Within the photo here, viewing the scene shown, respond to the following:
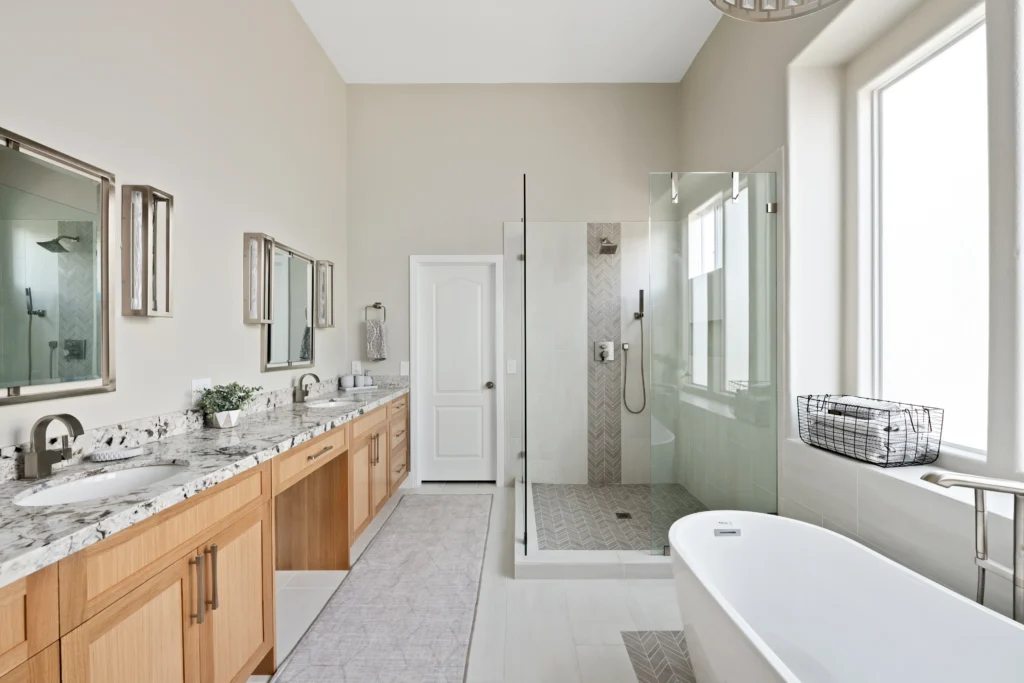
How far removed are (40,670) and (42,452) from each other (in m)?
0.73

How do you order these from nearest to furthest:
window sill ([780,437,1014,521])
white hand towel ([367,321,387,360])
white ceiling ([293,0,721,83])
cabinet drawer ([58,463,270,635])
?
cabinet drawer ([58,463,270,635]) → window sill ([780,437,1014,521]) → white ceiling ([293,0,721,83]) → white hand towel ([367,321,387,360])

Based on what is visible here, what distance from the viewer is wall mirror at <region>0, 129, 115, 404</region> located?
1.41 metres

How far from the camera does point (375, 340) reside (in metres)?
4.22

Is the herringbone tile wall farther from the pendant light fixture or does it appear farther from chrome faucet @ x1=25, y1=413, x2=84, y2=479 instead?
chrome faucet @ x1=25, y1=413, x2=84, y2=479

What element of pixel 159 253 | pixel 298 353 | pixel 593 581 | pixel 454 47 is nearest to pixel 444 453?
pixel 298 353

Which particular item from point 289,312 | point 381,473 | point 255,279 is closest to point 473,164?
point 289,312

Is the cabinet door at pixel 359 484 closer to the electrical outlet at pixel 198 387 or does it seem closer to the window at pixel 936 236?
the electrical outlet at pixel 198 387

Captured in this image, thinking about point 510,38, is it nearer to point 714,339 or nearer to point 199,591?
point 714,339

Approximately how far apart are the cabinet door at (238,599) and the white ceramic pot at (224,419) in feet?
2.01

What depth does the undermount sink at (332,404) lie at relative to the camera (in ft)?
10.2

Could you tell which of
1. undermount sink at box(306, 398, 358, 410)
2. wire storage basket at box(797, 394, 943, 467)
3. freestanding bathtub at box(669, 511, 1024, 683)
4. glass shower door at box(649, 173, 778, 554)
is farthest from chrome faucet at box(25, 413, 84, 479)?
wire storage basket at box(797, 394, 943, 467)

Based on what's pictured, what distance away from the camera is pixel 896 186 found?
219 cm

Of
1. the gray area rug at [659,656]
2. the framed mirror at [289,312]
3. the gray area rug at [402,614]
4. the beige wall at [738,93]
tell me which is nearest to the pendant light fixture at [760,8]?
the beige wall at [738,93]

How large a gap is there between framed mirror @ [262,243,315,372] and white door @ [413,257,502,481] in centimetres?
108
